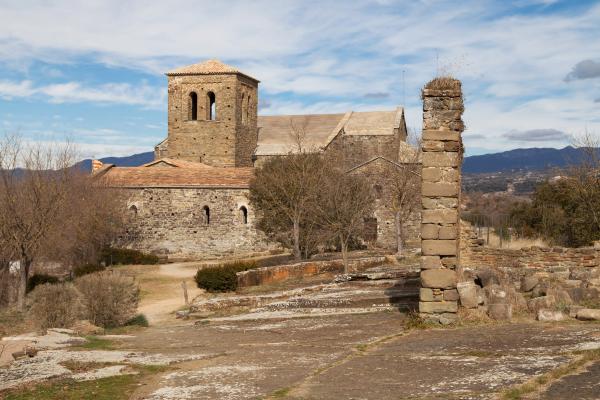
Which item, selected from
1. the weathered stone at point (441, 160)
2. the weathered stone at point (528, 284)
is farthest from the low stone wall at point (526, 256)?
the weathered stone at point (441, 160)

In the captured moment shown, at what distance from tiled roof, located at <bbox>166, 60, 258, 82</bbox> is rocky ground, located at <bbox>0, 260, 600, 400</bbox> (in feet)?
115

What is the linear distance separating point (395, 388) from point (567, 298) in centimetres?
507

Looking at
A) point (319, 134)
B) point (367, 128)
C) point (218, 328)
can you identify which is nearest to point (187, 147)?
point (319, 134)

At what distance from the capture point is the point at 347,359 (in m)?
7.98

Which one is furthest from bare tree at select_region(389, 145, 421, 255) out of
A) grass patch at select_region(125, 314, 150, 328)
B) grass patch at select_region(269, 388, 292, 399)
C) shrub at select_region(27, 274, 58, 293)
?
grass patch at select_region(269, 388, 292, 399)

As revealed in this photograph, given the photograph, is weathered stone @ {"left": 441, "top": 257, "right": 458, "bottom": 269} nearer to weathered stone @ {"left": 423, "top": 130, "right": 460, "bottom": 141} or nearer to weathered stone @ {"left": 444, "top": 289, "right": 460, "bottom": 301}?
weathered stone @ {"left": 444, "top": 289, "right": 460, "bottom": 301}

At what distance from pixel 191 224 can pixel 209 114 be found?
1209cm

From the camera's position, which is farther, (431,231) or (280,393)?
(431,231)

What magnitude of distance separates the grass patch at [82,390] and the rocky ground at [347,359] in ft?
0.52

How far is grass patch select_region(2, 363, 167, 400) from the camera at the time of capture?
261 inches

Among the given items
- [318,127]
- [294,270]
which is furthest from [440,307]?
[318,127]

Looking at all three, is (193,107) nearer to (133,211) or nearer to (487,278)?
(133,211)

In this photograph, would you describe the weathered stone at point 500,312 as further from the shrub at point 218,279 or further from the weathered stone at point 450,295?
the shrub at point 218,279

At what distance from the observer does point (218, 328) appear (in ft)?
36.5
